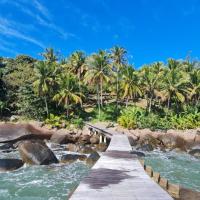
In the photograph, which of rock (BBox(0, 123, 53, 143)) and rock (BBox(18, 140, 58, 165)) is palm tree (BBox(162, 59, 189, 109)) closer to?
rock (BBox(0, 123, 53, 143))

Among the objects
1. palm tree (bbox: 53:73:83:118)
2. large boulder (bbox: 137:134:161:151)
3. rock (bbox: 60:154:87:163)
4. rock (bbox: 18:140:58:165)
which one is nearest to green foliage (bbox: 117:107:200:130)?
large boulder (bbox: 137:134:161:151)

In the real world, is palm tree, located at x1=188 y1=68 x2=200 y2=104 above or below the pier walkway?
above

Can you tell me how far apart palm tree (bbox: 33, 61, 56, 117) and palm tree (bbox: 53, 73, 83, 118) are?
1224 millimetres

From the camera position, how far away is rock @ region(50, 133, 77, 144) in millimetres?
35281

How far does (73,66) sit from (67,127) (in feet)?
55.3

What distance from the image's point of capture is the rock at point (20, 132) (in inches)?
1373

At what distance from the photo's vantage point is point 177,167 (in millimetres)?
23391

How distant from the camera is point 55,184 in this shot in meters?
17.2

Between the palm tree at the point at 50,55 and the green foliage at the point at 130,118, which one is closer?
the green foliage at the point at 130,118

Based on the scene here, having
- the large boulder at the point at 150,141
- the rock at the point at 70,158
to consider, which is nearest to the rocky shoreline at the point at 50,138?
the rock at the point at 70,158

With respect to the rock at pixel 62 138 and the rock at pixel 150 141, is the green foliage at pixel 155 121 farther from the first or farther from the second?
the rock at pixel 62 138

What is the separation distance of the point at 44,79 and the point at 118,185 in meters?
32.8

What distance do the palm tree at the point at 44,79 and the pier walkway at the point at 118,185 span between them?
2844 cm

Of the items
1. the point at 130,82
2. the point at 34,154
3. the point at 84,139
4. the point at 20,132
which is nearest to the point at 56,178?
the point at 34,154
